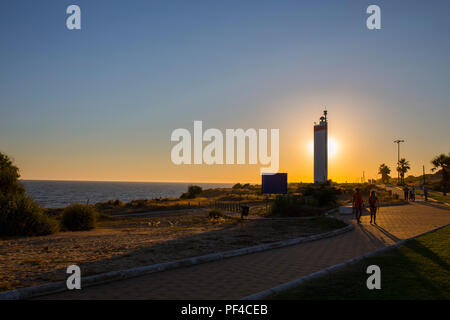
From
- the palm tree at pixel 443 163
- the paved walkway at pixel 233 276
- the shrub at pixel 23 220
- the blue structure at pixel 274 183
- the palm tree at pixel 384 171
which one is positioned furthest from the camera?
the palm tree at pixel 384 171

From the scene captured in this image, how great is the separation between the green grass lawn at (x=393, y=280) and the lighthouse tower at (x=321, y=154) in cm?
7791

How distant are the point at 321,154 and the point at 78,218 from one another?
7484cm

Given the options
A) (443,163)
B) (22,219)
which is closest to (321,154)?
(443,163)

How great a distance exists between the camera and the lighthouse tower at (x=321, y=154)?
279ft

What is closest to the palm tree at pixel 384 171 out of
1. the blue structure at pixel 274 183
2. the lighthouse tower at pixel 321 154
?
the lighthouse tower at pixel 321 154

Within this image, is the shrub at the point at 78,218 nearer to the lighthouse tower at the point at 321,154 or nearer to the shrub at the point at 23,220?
the shrub at the point at 23,220

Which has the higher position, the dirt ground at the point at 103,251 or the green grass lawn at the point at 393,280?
the green grass lawn at the point at 393,280

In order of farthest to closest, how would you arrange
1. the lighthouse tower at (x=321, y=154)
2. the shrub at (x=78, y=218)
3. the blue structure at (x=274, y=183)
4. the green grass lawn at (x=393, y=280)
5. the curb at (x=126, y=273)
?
the lighthouse tower at (x=321, y=154), the blue structure at (x=274, y=183), the shrub at (x=78, y=218), the curb at (x=126, y=273), the green grass lawn at (x=393, y=280)

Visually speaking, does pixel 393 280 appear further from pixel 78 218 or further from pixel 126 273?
pixel 78 218

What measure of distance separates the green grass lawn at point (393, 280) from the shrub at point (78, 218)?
45.4ft

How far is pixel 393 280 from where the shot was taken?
646 cm

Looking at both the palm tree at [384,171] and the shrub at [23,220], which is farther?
the palm tree at [384,171]

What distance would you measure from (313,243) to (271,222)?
6.37 metres
